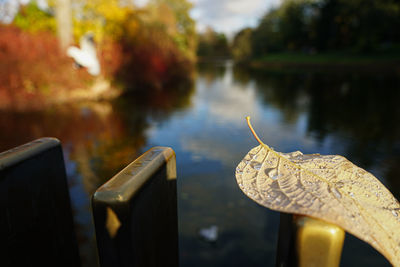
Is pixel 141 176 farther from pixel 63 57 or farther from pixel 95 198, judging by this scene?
pixel 63 57

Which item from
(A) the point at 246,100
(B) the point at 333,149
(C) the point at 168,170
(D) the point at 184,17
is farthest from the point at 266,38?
(C) the point at 168,170

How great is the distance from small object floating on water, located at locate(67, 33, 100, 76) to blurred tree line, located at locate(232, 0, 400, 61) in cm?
2849

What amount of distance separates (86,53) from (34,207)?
8.72 meters

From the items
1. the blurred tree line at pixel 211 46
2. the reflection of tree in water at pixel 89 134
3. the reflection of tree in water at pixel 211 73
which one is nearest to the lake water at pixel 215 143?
the reflection of tree in water at pixel 89 134

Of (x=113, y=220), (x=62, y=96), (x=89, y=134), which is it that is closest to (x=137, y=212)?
(x=113, y=220)

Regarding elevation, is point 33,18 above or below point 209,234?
above

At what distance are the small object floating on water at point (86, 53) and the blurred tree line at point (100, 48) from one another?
33cm

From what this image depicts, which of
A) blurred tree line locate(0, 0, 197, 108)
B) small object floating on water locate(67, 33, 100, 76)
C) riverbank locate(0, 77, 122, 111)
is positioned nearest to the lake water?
riverbank locate(0, 77, 122, 111)

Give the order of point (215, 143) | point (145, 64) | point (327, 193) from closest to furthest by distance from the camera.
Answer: point (327, 193), point (215, 143), point (145, 64)

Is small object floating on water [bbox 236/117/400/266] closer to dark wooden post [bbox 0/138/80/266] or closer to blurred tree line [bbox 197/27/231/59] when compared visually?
dark wooden post [bbox 0/138/80/266]

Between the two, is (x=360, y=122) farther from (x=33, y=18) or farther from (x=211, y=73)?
(x=211, y=73)

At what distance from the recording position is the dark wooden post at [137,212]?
2.45ft

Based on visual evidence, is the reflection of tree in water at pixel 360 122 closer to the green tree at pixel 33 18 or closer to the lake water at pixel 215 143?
the lake water at pixel 215 143

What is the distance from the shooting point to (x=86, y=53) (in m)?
8.70
